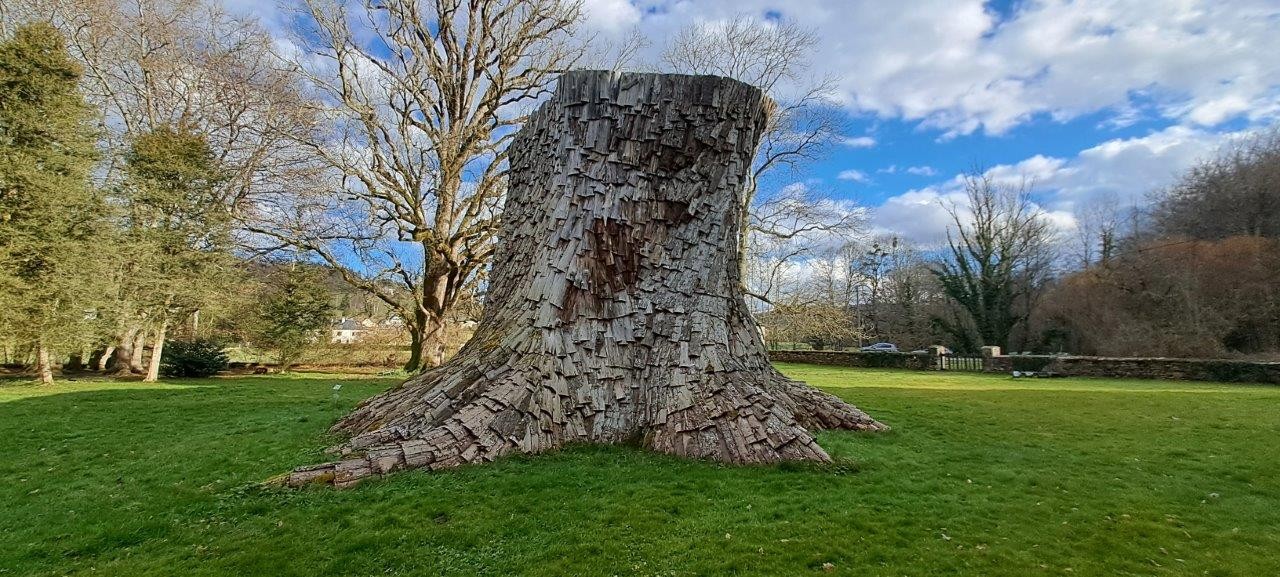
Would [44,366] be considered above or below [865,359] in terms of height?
below

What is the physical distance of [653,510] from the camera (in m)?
4.12

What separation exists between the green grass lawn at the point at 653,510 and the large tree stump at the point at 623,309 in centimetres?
48

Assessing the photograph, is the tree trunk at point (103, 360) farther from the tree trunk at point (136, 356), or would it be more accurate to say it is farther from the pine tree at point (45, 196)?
the pine tree at point (45, 196)

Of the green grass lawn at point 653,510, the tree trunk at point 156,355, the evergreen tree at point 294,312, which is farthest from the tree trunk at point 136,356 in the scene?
the green grass lawn at point 653,510

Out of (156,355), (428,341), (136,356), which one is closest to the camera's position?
(156,355)

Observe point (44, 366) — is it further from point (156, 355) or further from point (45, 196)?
point (45, 196)

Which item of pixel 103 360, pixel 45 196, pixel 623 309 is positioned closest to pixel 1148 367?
pixel 623 309

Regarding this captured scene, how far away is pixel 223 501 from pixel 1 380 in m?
15.8

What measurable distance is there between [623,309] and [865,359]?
21064 mm

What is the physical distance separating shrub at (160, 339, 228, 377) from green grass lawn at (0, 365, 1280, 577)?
1124 cm

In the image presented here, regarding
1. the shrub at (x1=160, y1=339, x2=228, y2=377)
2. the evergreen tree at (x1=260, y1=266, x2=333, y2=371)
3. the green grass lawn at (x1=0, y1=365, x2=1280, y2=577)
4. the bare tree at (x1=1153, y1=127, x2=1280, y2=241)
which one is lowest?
the green grass lawn at (x1=0, y1=365, x2=1280, y2=577)

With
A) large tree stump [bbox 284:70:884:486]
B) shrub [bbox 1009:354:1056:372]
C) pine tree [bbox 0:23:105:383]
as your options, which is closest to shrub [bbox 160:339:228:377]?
pine tree [bbox 0:23:105:383]

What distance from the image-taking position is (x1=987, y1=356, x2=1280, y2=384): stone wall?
1500 cm

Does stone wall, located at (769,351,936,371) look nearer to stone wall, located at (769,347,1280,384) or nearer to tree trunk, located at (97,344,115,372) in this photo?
→ stone wall, located at (769,347,1280,384)
